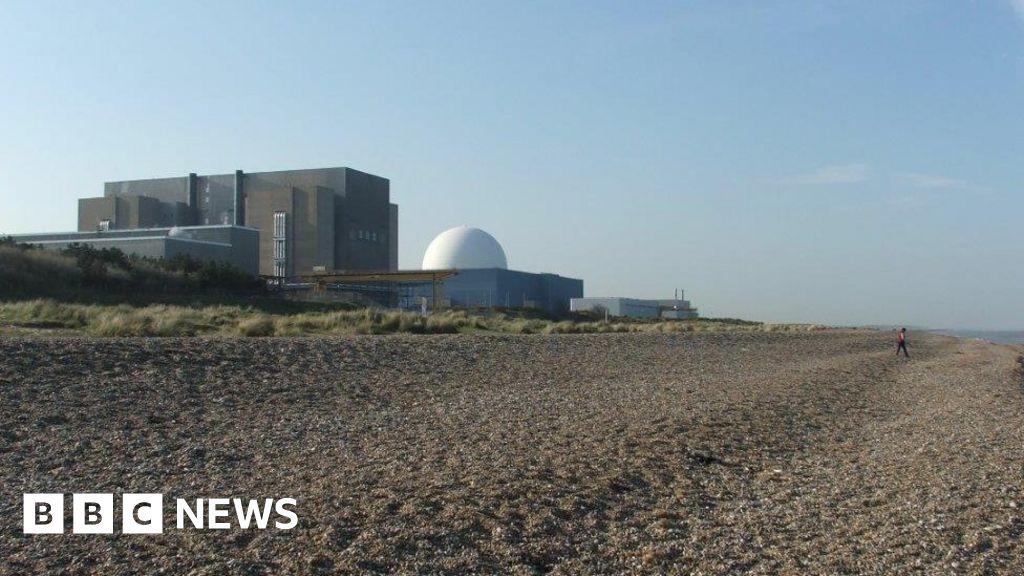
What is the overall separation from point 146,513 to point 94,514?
27 centimetres

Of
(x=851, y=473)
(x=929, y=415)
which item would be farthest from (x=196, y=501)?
(x=929, y=415)

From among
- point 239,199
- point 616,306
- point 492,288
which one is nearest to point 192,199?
point 239,199

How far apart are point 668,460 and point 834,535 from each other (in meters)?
2.00

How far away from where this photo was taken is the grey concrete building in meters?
63.4

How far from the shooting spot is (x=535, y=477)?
646 cm

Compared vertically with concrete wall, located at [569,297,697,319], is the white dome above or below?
above

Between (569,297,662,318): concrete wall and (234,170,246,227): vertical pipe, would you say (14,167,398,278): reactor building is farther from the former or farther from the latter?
(569,297,662,318): concrete wall

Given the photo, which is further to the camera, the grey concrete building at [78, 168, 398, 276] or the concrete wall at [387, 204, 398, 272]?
the concrete wall at [387, 204, 398, 272]

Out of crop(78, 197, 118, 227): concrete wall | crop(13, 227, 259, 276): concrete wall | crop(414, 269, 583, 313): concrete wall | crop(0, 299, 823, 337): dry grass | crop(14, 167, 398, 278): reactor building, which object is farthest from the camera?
crop(414, 269, 583, 313): concrete wall

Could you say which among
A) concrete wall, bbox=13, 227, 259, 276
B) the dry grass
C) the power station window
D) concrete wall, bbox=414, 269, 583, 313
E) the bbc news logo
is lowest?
the bbc news logo

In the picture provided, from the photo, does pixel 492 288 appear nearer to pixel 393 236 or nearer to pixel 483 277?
pixel 483 277

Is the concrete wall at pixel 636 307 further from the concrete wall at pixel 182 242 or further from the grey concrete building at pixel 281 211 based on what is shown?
the concrete wall at pixel 182 242

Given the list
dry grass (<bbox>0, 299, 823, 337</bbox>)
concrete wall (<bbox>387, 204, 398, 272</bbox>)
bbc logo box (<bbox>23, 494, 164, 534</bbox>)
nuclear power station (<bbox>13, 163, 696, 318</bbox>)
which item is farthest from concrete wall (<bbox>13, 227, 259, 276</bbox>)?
bbc logo box (<bbox>23, 494, 164, 534</bbox>)

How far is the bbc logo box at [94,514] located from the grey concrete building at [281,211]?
56.7 metres
